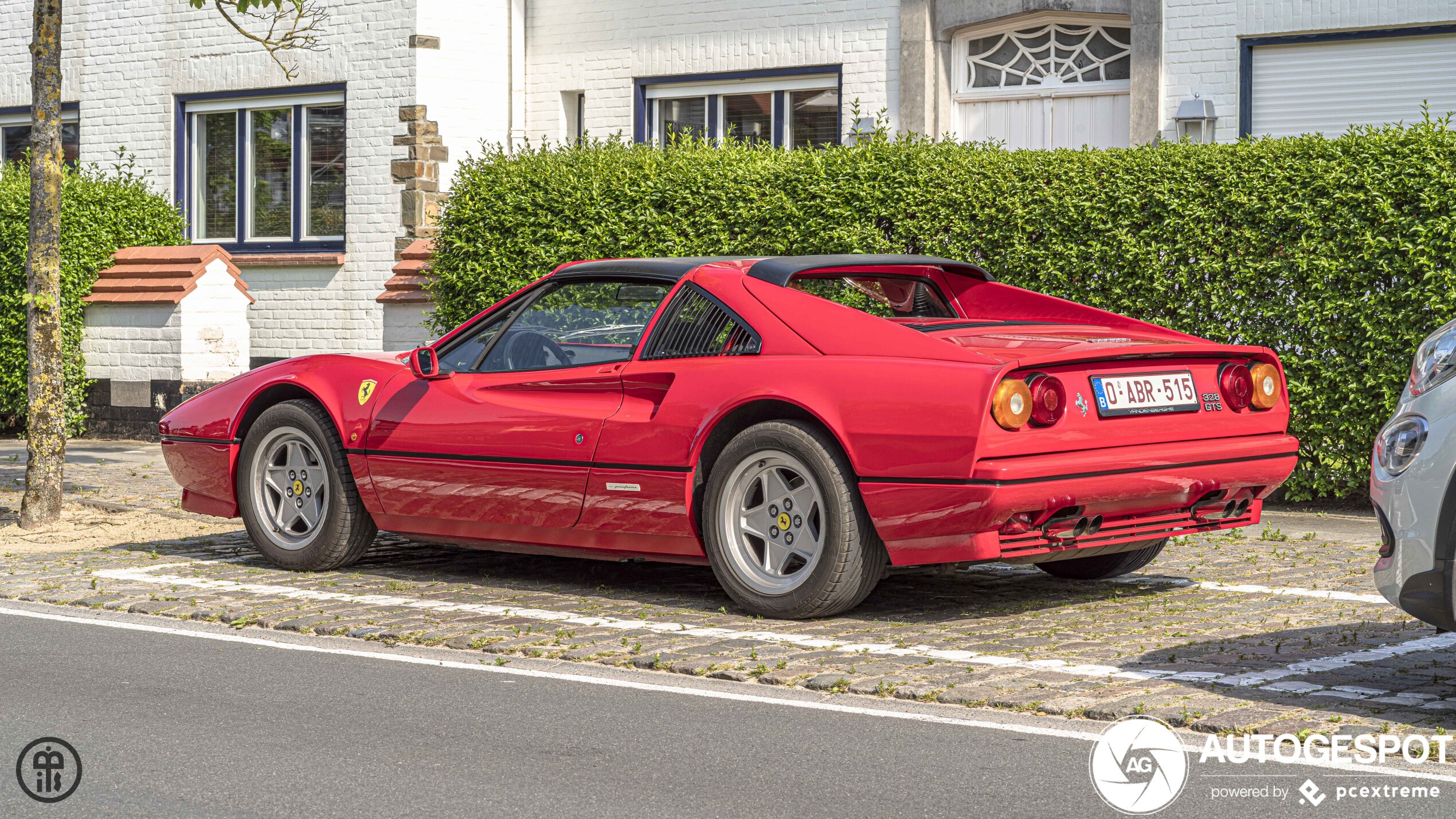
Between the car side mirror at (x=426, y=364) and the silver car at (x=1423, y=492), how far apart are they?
429cm

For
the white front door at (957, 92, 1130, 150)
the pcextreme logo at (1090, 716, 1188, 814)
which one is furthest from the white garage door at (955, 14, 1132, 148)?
the pcextreme logo at (1090, 716, 1188, 814)

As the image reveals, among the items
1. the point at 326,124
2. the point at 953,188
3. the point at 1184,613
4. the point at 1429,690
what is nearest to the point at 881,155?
the point at 953,188

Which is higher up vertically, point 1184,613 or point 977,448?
point 977,448

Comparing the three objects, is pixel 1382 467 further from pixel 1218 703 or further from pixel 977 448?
pixel 977 448

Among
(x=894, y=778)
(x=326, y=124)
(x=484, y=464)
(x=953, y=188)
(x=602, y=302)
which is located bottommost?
(x=894, y=778)

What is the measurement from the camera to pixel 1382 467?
17.5 ft

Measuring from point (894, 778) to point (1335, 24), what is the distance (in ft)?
40.6

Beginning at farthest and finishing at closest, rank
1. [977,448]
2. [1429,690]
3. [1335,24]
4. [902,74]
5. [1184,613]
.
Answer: [902,74] < [1335,24] < [1184,613] < [977,448] < [1429,690]

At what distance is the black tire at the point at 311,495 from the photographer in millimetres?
8375

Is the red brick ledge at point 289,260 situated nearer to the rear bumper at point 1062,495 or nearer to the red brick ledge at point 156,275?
the red brick ledge at point 156,275

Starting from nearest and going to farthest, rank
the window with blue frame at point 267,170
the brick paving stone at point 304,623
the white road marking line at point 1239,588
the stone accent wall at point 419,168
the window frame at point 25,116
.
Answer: the brick paving stone at point 304,623, the white road marking line at point 1239,588, the stone accent wall at point 419,168, the window with blue frame at point 267,170, the window frame at point 25,116

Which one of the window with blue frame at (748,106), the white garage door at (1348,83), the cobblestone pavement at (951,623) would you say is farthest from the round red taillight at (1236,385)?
the window with blue frame at (748,106)

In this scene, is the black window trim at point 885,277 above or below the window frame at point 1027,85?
below

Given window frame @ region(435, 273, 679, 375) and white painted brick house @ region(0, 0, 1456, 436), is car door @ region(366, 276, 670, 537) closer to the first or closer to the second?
window frame @ region(435, 273, 679, 375)
